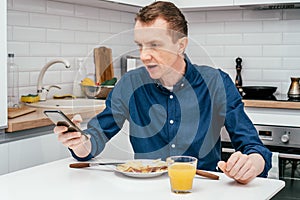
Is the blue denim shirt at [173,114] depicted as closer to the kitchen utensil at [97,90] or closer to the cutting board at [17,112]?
the kitchen utensil at [97,90]

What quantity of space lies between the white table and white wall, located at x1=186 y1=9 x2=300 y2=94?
76.9 inches

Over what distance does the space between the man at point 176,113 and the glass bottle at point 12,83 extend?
861 mm

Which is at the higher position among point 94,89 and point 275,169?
point 94,89

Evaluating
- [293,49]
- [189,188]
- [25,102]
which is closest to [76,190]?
[189,188]

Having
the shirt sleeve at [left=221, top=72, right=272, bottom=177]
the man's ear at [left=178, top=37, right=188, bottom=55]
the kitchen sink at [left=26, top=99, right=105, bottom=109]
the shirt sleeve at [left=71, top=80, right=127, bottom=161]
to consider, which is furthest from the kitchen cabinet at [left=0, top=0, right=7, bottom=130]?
the shirt sleeve at [left=221, top=72, right=272, bottom=177]

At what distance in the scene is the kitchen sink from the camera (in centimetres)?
199

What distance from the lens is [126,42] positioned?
188 cm

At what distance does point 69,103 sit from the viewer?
2.81 meters

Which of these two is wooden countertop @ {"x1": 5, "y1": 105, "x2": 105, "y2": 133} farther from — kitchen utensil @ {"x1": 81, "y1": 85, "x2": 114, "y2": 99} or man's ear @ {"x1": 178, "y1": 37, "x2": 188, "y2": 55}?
man's ear @ {"x1": 178, "y1": 37, "x2": 188, "y2": 55}

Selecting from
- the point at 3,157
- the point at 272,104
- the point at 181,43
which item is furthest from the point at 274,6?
the point at 3,157

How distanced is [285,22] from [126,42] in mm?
1978

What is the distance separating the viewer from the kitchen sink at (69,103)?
6.53 ft

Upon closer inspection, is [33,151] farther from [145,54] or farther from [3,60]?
[145,54]

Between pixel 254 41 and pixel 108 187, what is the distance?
7.99ft
